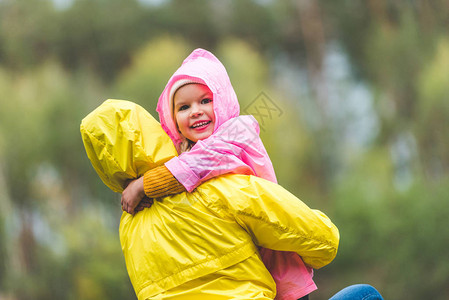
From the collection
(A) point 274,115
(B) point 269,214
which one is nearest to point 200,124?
(B) point 269,214

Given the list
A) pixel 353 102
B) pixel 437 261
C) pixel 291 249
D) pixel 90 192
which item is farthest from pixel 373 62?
pixel 291 249

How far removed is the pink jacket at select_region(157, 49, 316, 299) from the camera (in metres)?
1.08

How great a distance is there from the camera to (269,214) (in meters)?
1.04

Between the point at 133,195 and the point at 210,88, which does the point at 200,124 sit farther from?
the point at 133,195

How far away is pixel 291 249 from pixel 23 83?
811 centimetres

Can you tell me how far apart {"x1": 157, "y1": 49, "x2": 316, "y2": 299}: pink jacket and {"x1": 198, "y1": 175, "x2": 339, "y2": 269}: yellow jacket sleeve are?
0.11 feet

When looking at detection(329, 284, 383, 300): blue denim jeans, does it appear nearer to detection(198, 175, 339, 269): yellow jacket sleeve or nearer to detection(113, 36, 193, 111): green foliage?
detection(198, 175, 339, 269): yellow jacket sleeve

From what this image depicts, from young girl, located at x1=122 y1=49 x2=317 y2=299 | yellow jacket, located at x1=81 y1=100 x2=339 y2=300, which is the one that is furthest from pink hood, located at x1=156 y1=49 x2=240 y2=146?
yellow jacket, located at x1=81 y1=100 x2=339 y2=300

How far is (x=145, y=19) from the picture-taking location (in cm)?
888

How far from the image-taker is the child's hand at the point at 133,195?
43.5 inches

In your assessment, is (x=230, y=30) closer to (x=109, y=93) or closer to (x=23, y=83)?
(x=109, y=93)

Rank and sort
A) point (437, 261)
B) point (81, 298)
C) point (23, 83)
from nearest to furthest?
point (437, 261), point (81, 298), point (23, 83)

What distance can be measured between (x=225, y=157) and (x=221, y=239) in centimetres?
16

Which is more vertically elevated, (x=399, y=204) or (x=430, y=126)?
(x=430, y=126)
